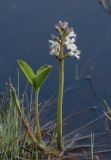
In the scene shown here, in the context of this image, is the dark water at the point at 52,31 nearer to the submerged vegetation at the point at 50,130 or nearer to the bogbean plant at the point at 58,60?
the submerged vegetation at the point at 50,130

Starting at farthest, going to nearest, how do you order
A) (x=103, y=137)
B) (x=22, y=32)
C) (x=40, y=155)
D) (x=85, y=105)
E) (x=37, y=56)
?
(x=22, y=32)
(x=37, y=56)
(x=85, y=105)
(x=103, y=137)
(x=40, y=155)

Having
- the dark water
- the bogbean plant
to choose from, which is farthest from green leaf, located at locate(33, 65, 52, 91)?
the dark water

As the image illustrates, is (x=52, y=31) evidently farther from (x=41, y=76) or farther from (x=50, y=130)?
(x=41, y=76)

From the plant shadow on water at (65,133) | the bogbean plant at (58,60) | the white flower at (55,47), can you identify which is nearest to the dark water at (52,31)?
the plant shadow on water at (65,133)

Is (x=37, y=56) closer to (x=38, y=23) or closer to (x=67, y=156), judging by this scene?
(x=38, y=23)

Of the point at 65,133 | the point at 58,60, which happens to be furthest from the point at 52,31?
the point at 58,60

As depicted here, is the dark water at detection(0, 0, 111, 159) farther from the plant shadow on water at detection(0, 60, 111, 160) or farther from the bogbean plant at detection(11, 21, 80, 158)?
the bogbean plant at detection(11, 21, 80, 158)

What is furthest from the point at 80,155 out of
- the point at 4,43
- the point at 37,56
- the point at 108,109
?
the point at 4,43

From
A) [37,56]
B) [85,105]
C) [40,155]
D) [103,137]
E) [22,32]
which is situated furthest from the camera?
[22,32]
